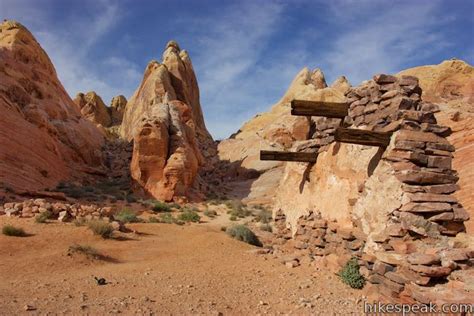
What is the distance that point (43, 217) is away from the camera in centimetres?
1123

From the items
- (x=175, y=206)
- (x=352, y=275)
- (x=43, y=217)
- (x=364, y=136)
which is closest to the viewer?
(x=364, y=136)

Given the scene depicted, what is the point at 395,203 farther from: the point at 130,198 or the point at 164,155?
the point at 164,155

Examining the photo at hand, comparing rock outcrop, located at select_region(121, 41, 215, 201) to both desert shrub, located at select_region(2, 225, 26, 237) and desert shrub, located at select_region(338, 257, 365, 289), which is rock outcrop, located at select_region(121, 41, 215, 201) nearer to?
desert shrub, located at select_region(2, 225, 26, 237)

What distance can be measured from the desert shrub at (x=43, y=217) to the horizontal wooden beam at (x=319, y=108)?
8.66 metres

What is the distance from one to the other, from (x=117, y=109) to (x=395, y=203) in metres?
61.8

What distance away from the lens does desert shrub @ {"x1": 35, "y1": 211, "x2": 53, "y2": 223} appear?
11.1 meters

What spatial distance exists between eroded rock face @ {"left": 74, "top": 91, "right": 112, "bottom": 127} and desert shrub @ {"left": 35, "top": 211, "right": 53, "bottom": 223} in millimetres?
→ 47572

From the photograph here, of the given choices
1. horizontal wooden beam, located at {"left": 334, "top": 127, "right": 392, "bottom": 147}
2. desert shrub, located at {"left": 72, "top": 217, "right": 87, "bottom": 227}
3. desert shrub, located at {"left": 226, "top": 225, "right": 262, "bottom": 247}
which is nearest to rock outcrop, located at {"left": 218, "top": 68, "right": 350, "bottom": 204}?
desert shrub, located at {"left": 226, "top": 225, "right": 262, "bottom": 247}

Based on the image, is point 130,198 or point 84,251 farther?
point 130,198

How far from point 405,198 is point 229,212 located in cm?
1593

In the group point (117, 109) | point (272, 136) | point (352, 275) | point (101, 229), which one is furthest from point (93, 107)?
point (352, 275)

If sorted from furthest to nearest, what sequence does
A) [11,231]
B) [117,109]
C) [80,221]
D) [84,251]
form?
[117,109]
[80,221]
[11,231]
[84,251]

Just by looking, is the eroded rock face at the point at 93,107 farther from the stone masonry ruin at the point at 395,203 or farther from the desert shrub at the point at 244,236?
the stone masonry ruin at the point at 395,203

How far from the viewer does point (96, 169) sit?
28.1 m
